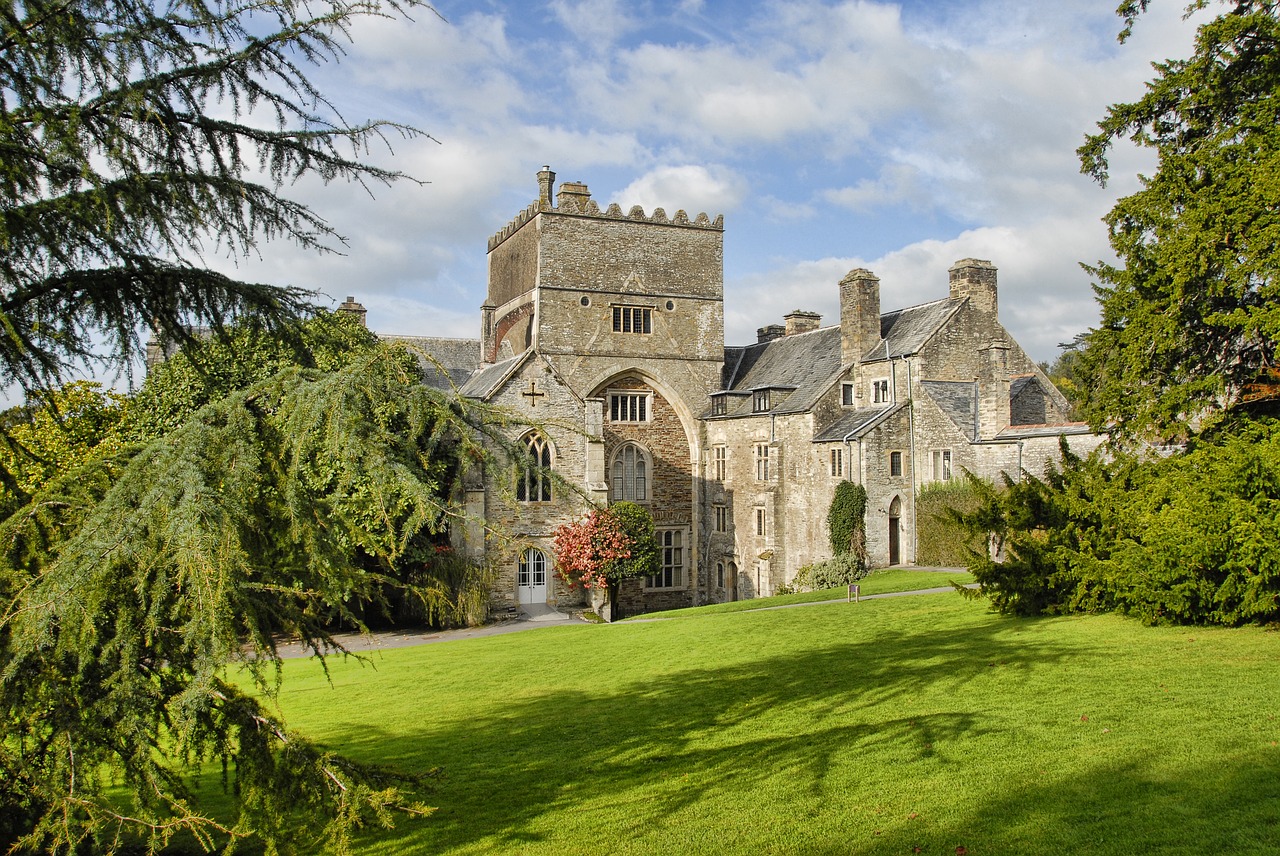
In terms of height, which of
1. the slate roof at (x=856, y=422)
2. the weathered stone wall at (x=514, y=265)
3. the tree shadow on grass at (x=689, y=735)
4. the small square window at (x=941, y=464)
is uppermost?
the weathered stone wall at (x=514, y=265)

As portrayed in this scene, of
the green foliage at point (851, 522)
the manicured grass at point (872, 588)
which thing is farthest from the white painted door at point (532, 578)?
the green foliage at point (851, 522)

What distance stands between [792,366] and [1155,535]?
2472cm

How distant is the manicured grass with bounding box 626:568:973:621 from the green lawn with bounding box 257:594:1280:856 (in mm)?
8926

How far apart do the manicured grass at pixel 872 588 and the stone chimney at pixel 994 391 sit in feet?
17.5

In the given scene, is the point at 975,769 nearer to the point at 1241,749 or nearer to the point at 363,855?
the point at 1241,749

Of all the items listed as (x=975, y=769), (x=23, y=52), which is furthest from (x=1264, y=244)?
(x=23, y=52)

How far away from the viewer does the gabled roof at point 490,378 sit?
102ft

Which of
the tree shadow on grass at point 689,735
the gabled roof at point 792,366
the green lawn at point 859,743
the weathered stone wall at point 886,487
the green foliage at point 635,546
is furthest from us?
the gabled roof at point 792,366

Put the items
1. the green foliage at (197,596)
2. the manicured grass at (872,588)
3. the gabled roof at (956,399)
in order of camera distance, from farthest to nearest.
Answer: the gabled roof at (956,399), the manicured grass at (872,588), the green foliage at (197,596)

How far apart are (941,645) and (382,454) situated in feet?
38.7

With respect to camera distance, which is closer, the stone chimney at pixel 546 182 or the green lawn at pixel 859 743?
the green lawn at pixel 859 743

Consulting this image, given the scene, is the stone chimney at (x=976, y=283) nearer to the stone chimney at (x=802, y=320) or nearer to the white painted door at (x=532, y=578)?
the stone chimney at (x=802, y=320)

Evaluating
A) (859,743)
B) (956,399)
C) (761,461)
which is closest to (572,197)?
(761,461)

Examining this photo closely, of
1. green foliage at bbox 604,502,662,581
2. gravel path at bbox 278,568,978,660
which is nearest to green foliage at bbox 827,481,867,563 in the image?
gravel path at bbox 278,568,978,660
